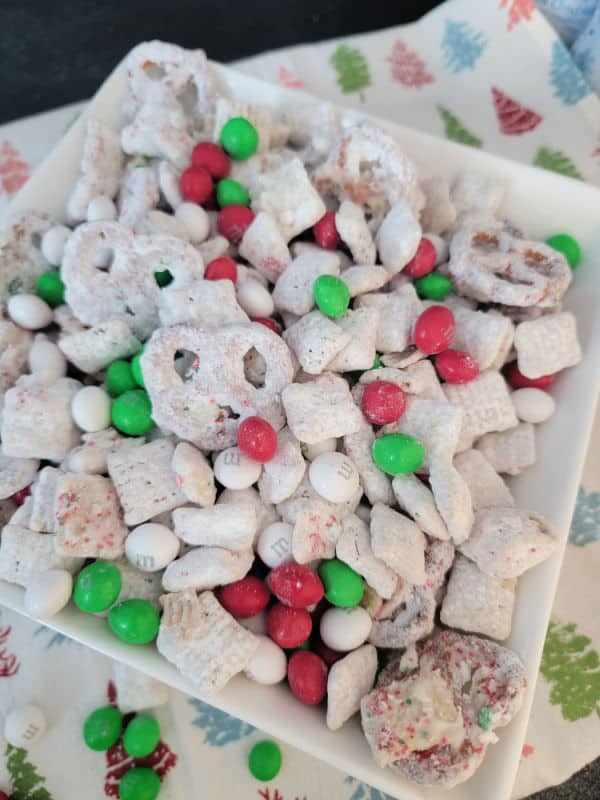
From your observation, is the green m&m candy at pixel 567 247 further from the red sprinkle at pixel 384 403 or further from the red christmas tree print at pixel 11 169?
the red christmas tree print at pixel 11 169

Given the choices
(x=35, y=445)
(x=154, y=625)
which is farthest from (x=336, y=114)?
(x=154, y=625)

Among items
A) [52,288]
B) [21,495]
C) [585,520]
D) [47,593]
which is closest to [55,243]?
[52,288]

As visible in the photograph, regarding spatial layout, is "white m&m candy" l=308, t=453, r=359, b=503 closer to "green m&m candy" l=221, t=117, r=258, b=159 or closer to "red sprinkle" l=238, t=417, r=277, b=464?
"red sprinkle" l=238, t=417, r=277, b=464

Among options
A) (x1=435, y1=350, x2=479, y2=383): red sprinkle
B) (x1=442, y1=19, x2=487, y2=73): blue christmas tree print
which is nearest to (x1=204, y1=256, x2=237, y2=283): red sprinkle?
(x1=435, y1=350, x2=479, y2=383): red sprinkle

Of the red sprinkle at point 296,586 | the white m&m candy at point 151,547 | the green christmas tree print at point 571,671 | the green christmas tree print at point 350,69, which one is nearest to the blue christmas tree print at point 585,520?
the green christmas tree print at point 571,671

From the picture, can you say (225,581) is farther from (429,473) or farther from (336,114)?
(336,114)
